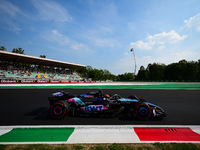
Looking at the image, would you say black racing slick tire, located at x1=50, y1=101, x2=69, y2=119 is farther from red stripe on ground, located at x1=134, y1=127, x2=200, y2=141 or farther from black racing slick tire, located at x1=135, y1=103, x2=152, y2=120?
black racing slick tire, located at x1=135, y1=103, x2=152, y2=120

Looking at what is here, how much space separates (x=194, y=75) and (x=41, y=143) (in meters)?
60.1

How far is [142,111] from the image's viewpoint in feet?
9.29

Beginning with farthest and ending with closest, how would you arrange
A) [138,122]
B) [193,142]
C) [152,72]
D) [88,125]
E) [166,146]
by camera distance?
[152,72]
[138,122]
[88,125]
[193,142]
[166,146]

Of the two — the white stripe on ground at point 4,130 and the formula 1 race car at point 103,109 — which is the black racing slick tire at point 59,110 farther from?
the white stripe on ground at point 4,130

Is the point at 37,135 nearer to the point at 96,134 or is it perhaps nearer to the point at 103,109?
the point at 96,134

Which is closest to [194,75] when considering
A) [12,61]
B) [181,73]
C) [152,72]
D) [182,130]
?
[181,73]

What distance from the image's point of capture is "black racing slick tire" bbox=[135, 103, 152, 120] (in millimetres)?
2781

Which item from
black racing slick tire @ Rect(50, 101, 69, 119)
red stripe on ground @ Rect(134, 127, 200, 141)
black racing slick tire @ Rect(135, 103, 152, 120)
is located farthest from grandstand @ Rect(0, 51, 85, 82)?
red stripe on ground @ Rect(134, 127, 200, 141)

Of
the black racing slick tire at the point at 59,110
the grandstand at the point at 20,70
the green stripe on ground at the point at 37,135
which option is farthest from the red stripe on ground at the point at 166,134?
the grandstand at the point at 20,70

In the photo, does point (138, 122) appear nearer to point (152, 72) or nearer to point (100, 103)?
point (100, 103)

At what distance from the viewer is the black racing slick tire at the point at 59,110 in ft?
9.40

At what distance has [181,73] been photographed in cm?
4603

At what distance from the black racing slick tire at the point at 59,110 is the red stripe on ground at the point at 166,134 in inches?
79.1

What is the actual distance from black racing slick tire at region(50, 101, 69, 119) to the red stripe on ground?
2009mm
